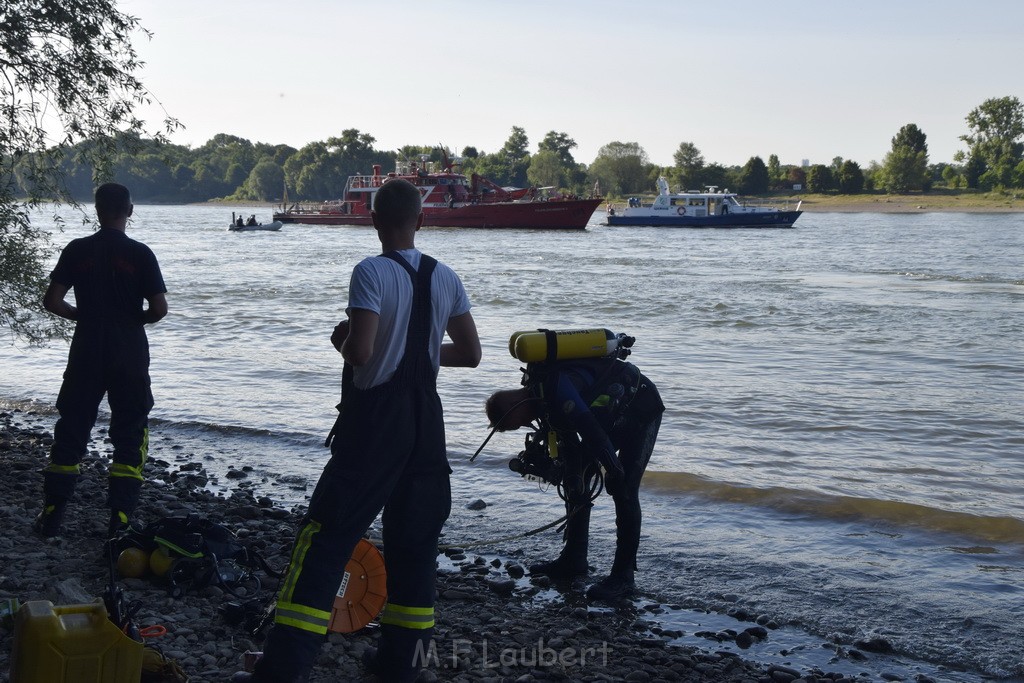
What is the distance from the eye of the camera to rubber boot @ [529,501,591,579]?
239 inches

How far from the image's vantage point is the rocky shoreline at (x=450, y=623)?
4457 millimetres

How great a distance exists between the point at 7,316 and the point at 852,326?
16849 millimetres

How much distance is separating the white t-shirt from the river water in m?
2.47

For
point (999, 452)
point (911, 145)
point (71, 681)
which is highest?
point (911, 145)

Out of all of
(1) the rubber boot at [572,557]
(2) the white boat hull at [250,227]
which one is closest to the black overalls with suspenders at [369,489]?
(1) the rubber boot at [572,557]

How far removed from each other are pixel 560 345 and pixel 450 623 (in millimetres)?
1479

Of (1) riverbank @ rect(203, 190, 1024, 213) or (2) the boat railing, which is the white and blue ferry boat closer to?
(1) riverbank @ rect(203, 190, 1024, 213)

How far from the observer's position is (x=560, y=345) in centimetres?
514

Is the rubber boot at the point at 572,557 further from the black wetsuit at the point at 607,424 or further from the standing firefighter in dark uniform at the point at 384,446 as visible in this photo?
the standing firefighter in dark uniform at the point at 384,446

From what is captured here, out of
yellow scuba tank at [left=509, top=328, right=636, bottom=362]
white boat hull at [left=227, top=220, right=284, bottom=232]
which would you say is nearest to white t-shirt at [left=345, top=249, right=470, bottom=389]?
yellow scuba tank at [left=509, top=328, right=636, bottom=362]

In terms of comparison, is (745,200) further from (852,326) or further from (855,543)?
(855,543)

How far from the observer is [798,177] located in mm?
122250

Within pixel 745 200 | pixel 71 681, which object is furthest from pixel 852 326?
pixel 745 200

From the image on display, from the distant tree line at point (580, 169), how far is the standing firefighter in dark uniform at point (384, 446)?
95.5 m
